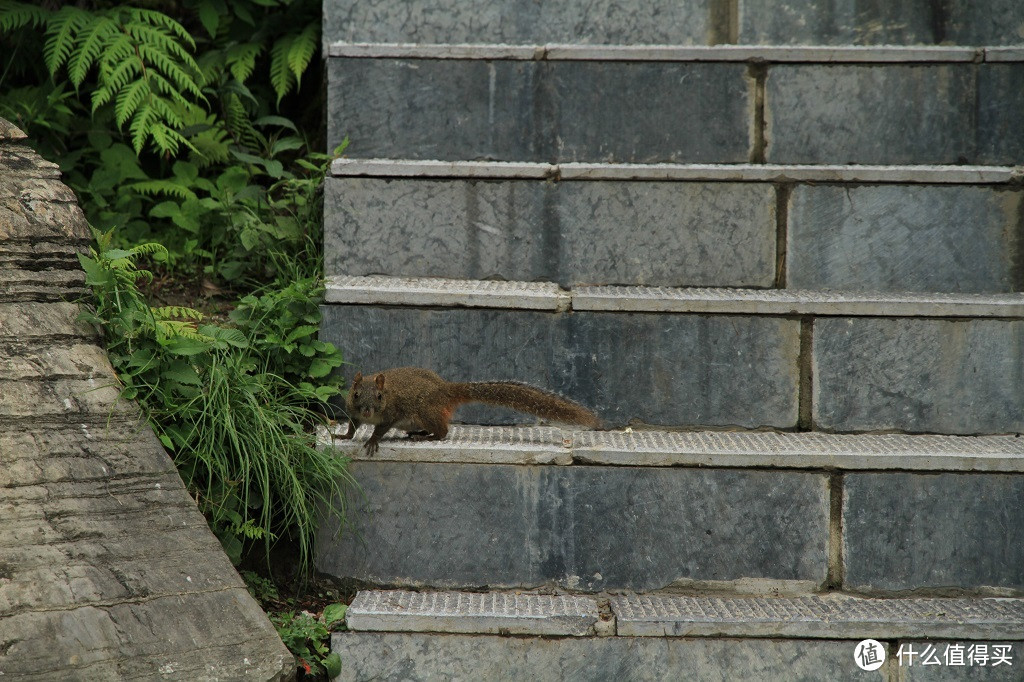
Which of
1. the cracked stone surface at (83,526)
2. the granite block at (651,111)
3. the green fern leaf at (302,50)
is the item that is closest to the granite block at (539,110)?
→ the granite block at (651,111)

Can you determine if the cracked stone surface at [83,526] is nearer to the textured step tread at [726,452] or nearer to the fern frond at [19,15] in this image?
the textured step tread at [726,452]

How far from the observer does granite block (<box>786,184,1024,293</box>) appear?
12.1 ft

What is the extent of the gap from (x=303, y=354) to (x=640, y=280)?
1.37 metres

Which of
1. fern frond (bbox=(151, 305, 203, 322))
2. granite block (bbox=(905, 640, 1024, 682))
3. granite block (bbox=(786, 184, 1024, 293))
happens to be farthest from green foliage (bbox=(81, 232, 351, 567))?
granite block (bbox=(786, 184, 1024, 293))

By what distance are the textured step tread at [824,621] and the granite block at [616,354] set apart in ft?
2.44

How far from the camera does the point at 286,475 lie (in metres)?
3.01

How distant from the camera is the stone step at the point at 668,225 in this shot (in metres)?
3.70

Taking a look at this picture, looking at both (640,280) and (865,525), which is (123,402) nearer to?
(640,280)

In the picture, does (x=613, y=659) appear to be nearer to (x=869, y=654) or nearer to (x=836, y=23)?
(x=869, y=654)

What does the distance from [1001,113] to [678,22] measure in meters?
1.42

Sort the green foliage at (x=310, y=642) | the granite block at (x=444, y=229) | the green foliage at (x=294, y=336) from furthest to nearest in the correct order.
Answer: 1. the granite block at (x=444, y=229)
2. the green foliage at (x=294, y=336)
3. the green foliage at (x=310, y=642)

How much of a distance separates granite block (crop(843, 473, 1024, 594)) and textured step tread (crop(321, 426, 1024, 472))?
2.2 inches

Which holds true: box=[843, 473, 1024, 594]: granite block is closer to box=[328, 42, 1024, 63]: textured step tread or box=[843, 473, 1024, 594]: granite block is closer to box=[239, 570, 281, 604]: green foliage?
box=[328, 42, 1024, 63]: textured step tread

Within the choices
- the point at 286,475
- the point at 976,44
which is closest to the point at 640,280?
the point at 286,475
